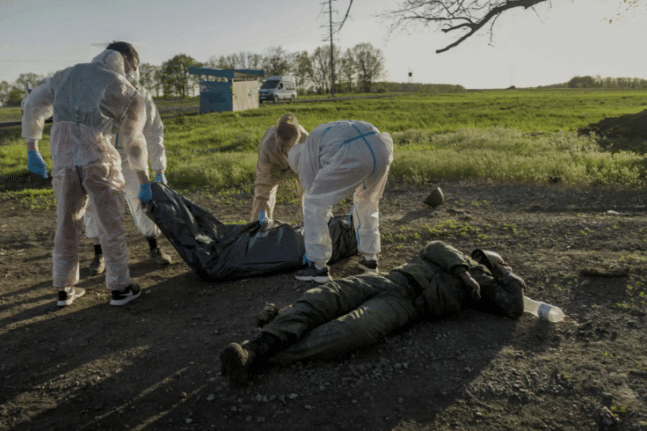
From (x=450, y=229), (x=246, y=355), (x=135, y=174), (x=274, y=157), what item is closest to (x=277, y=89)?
(x=450, y=229)

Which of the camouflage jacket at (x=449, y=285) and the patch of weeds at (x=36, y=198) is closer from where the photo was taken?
the camouflage jacket at (x=449, y=285)

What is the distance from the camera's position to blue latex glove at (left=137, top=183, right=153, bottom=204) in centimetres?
421

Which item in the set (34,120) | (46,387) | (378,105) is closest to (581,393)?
(46,387)

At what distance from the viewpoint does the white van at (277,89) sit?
29344 mm

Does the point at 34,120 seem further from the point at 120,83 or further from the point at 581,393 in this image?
the point at 581,393

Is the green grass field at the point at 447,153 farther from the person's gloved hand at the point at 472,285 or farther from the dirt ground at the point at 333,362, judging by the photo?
the person's gloved hand at the point at 472,285

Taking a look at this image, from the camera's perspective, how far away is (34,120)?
4.04m

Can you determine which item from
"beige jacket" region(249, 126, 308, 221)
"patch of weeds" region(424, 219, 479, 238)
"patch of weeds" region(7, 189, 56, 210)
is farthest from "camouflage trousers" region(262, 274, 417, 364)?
"patch of weeds" region(7, 189, 56, 210)

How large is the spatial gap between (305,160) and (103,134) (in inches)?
61.0

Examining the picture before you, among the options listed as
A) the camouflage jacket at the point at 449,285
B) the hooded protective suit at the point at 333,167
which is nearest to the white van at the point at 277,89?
the hooded protective suit at the point at 333,167

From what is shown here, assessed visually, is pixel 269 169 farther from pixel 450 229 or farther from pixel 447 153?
pixel 447 153

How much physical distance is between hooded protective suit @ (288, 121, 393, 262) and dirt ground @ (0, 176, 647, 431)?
55 cm

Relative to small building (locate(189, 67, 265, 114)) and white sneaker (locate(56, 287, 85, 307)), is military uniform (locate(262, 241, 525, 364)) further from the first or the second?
small building (locate(189, 67, 265, 114))

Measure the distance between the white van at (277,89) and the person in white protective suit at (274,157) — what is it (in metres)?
25.3
